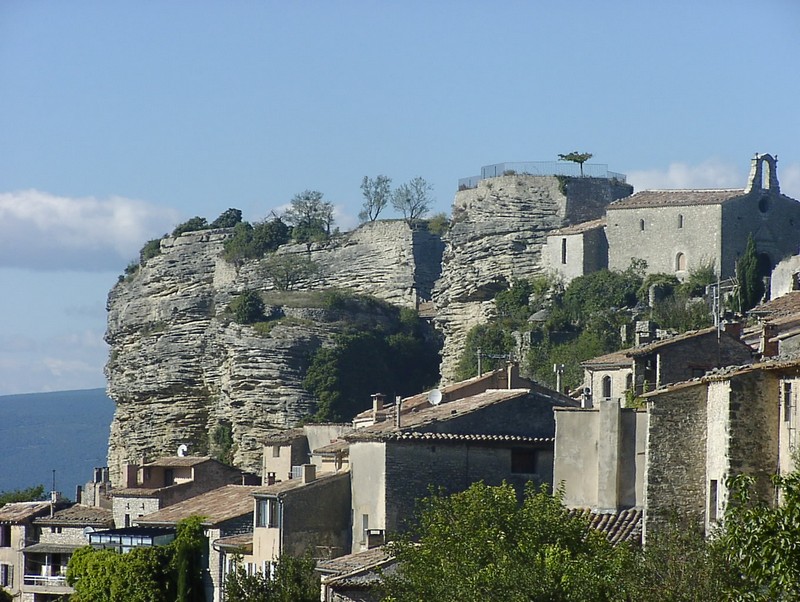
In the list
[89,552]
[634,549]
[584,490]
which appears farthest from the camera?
[89,552]

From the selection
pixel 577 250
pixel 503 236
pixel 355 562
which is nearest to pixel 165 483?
pixel 577 250

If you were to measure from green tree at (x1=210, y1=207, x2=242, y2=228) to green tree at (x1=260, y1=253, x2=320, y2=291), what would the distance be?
6.69 m

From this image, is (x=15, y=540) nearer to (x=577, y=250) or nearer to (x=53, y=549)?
(x=53, y=549)

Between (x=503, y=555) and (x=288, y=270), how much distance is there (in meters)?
68.9

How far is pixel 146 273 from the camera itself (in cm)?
10469

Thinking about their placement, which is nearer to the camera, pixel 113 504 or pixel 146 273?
pixel 113 504

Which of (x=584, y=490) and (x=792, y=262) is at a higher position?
(x=792, y=262)

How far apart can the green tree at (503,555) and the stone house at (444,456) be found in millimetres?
6851

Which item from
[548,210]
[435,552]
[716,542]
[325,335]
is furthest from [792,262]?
[716,542]

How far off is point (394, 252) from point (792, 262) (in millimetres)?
33586

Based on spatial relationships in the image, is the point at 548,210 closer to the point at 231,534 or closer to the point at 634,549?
the point at 231,534

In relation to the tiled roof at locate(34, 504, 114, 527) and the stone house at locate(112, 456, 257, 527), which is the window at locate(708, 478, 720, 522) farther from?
the tiled roof at locate(34, 504, 114, 527)

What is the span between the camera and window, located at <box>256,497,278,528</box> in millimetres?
46281

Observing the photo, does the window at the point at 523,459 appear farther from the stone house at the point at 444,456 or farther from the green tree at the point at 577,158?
the green tree at the point at 577,158
